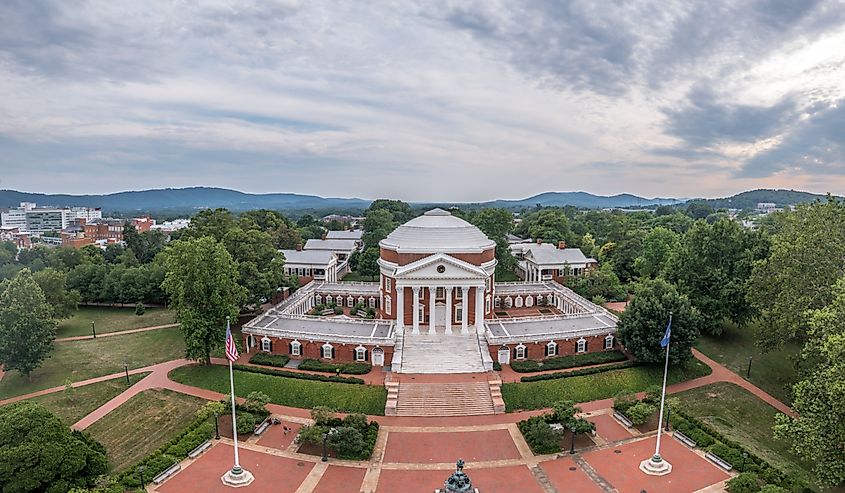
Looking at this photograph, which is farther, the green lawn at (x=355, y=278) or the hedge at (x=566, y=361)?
the green lawn at (x=355, y=278)

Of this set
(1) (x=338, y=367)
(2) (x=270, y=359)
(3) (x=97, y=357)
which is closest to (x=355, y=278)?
(2) (x=270, y=359)

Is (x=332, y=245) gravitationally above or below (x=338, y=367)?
above

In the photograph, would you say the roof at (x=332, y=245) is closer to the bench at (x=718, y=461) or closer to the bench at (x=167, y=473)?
the bench at (x=167, y=473)

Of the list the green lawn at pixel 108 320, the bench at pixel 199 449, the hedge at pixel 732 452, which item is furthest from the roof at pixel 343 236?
the hedge at pixel 732 452

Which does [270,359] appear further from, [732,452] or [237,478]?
[732,452]

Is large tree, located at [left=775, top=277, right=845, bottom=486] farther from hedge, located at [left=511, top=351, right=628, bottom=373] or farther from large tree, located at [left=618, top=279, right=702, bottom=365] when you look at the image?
hedge, located at [left=511, top=351, right=628, bottom=373]

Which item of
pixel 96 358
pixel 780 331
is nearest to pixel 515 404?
pixel 780 331
